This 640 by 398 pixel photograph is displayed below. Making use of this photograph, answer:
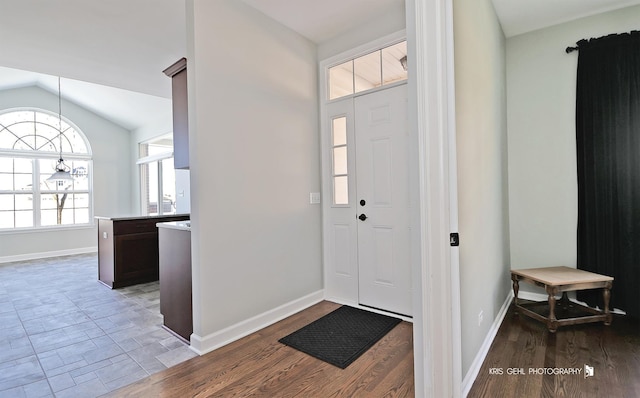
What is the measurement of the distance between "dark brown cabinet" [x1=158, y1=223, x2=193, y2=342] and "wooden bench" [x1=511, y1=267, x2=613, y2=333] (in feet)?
9.45

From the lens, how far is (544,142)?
3.15m

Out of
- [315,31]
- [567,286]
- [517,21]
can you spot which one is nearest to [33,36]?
[315,31]

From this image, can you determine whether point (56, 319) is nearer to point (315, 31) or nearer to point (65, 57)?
point (65, 57)

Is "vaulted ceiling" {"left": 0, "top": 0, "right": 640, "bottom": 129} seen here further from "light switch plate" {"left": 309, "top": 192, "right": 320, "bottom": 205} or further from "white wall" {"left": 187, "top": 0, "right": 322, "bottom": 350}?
"light switch plate" {"left": 309, "top": 192, "right": 320, "bottom": 205}

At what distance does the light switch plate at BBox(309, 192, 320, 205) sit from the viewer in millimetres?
3342

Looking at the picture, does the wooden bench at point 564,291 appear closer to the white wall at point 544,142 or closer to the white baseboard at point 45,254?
the white wall at point 544,142

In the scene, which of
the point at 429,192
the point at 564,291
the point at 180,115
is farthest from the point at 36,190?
the point at 564,291

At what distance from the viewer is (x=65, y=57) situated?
349cm

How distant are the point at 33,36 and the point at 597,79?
5.42 metres

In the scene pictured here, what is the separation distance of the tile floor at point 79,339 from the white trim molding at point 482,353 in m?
1.87

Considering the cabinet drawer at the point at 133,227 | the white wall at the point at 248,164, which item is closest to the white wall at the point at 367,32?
the white wall at the point at 248,164

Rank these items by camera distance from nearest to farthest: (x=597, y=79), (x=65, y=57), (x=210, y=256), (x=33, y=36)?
(x=210, y=256), (x=597, y=79), (x=33, y=36), (x=65, y=57)

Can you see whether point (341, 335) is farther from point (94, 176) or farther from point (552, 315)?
point (94, 176)

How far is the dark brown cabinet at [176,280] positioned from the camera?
2488 millimetres
